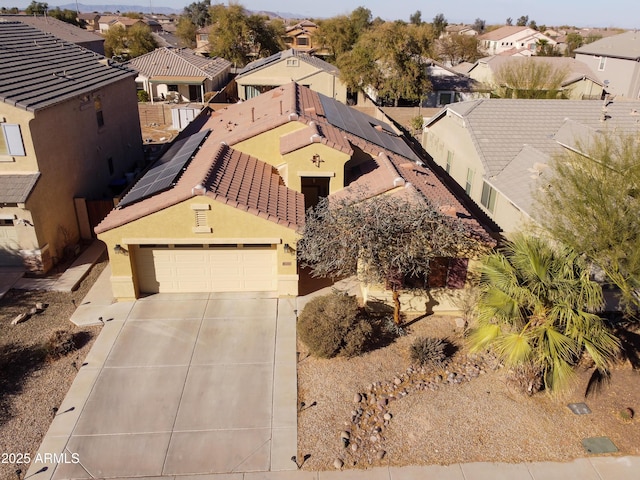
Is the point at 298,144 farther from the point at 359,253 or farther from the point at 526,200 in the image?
the point at 526,200

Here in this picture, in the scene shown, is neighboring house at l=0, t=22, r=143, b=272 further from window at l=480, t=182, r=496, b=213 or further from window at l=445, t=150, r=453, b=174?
window at l=445, t=150, r=453, b=174

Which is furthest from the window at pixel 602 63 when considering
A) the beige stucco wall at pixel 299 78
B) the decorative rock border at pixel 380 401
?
the decorative rock border at pixel 380 401

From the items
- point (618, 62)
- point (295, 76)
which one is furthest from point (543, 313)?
point (618, 62)

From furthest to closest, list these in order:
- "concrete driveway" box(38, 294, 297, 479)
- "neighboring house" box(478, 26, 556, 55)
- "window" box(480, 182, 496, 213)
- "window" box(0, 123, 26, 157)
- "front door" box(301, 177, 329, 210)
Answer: "neighboring house" box(478, 26, 556, 55)
"window" box(480, 182, 496, 213)
"front door" box(301, 177, 329, 210)
"window" box(0, 123, 26, 157)
"concrete driveway" box(38, 294, 297, 479)

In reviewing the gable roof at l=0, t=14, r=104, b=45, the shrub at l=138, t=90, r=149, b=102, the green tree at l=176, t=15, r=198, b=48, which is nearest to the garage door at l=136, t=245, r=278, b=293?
the shrub at l=138, t=90, r=149, b=102

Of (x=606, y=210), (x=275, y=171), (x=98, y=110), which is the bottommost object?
(x=275, y=171)

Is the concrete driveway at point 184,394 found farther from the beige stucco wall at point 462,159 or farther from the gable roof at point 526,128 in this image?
the gable roof at point 526,128

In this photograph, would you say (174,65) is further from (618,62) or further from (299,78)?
(618,62)

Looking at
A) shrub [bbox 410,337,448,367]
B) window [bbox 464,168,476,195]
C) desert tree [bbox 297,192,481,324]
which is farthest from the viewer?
window [bbox 464,168,476,195]
